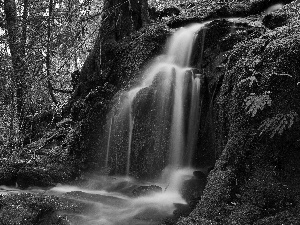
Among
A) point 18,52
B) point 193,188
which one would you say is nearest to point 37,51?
point 18,52

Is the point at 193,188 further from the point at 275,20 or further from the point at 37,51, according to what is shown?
the point at 37,51

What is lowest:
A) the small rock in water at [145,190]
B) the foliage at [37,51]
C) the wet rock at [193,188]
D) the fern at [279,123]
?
the small rock in water at [145,190]

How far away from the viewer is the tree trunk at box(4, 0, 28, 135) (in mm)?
8016

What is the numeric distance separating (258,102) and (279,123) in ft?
1.15

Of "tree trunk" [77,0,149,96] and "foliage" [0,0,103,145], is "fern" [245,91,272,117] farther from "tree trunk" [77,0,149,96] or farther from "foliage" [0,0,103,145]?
"tree trunk" [77,0,149,96]

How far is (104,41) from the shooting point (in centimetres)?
874

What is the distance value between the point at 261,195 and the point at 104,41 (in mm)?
6718

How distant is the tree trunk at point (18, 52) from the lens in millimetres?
8016

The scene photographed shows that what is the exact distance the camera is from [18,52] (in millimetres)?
8562

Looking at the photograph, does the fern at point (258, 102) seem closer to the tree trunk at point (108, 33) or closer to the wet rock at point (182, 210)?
the wet rock at point (182, 210)

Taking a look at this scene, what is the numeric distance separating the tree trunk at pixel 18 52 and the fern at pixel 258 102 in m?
6.16

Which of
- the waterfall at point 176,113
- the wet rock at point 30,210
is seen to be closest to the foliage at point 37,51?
the waterfall at point 176,113

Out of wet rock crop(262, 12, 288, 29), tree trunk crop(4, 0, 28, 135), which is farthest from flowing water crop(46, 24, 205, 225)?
tree trunk crop(4, 0, 28, 135)

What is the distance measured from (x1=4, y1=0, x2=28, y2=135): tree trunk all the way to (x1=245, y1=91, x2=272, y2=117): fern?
20.2 ft
